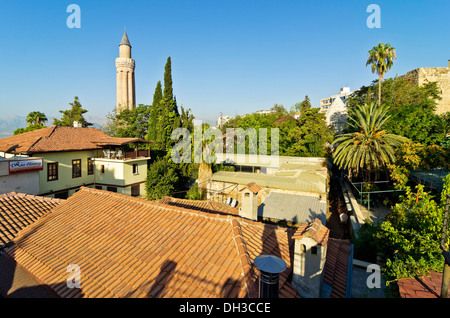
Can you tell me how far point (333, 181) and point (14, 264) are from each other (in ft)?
109

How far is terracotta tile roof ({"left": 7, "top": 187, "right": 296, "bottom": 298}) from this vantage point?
176 inches

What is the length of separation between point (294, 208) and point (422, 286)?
7829 mm

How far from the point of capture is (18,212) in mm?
8461

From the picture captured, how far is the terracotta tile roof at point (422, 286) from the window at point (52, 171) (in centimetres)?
2365

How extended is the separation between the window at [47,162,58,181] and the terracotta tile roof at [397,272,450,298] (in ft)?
77.6

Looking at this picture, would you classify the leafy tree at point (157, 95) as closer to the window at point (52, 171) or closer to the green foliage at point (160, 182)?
the green foliage at point (160, 182)

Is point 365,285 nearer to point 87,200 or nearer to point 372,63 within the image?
point 87,200

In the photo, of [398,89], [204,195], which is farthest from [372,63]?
[204,195]

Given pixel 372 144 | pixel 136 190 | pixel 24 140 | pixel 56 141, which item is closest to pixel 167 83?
pixel 56 141

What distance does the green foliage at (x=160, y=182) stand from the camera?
21.0 meters

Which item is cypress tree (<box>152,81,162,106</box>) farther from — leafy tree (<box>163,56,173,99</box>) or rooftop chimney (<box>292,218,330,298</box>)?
rooftop chimney (<box>292,218,330,298</box>)

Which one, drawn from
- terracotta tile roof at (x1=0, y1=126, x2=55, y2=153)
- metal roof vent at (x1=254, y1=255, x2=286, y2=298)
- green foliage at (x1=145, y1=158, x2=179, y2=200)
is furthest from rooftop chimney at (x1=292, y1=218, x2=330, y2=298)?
terracotta tile roof at (x1=0, y1=126, x2=55, y2=153)

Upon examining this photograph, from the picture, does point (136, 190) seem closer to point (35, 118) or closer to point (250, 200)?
point (250, 200)

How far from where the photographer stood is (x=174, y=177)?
22.2 meters
